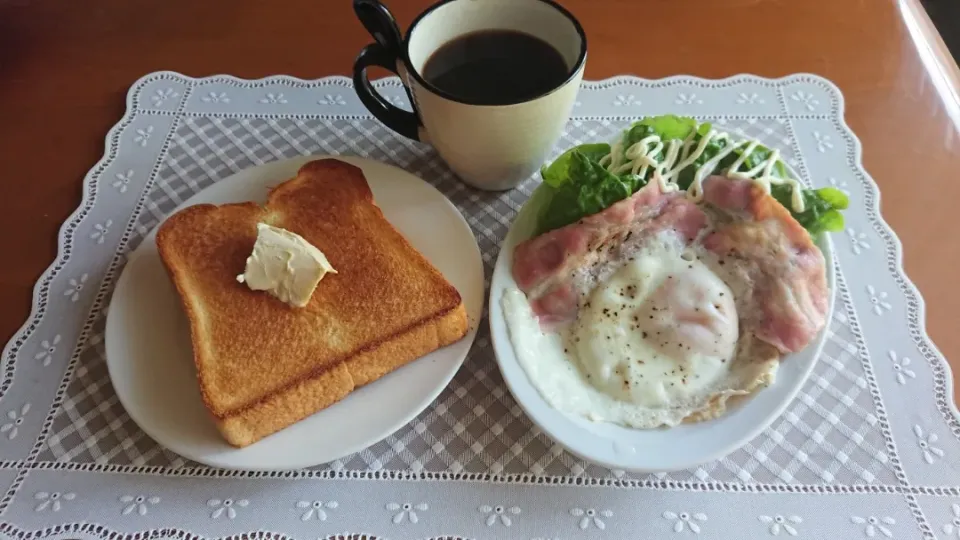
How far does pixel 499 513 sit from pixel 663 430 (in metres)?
0.26

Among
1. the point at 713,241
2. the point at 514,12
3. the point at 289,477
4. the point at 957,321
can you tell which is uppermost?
the point at 514,12

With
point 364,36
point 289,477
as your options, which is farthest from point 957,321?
point 364,36

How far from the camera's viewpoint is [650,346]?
1024 mm

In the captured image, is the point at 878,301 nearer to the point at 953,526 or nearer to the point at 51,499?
the point at 953,526

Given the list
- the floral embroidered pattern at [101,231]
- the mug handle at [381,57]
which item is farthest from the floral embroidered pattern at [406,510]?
the floral embroidered pattern at [101,231]

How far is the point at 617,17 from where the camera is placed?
68.0 inches

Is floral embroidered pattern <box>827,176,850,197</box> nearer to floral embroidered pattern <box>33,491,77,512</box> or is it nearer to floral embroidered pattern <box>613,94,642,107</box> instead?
floral embroidered pattern <box>613,94,642,107</box>

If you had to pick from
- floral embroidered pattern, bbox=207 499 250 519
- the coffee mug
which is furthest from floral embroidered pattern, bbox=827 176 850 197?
floral embroidered pattern, bbox=207 499 250 519

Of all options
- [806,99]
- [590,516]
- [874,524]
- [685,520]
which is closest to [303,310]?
Answer: [590,516]

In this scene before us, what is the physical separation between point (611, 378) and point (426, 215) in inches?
18.2

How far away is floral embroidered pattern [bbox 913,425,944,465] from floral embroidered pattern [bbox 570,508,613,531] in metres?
0.49

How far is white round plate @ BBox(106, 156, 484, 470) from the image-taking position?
955 mm

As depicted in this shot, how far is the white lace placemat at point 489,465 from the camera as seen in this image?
95 centimetres

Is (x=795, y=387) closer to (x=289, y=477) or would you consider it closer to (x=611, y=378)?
(x=611, y=378)
